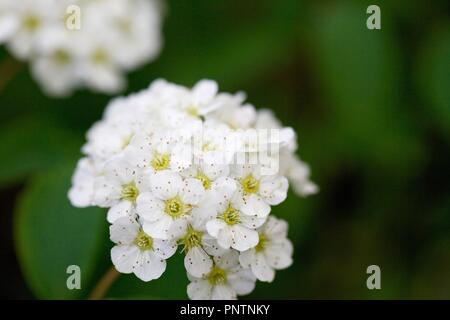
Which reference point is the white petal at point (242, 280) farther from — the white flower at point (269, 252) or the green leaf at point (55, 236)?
the green leaf at point (55, 236)

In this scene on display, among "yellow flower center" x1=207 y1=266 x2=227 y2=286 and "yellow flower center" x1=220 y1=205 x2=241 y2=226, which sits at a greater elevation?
"yellow flower center" x1=220 y1=205 x2=241 y2=226

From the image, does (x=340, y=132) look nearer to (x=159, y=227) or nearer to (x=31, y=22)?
(x=31, y=22)

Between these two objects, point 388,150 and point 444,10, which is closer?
point 388,150

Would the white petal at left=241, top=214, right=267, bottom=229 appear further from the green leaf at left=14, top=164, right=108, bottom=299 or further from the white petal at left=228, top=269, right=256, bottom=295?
the green leaf at left=14, top=164, right=108, bottom=299

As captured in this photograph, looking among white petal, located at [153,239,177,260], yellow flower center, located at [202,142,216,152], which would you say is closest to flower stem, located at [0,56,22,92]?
yellow flower center, located at [202,142,216,152]

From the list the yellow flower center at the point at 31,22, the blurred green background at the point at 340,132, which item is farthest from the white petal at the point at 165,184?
the yellow flower center at the point at 31,22

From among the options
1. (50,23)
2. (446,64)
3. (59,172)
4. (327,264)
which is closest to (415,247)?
(327,264)

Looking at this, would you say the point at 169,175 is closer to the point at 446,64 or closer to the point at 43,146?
the point at 43,146
